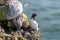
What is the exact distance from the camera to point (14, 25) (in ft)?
35.0

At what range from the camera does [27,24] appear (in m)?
11.1

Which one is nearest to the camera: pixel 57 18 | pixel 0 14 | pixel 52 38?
pixel 0 14

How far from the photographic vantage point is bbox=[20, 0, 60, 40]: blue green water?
16641mm

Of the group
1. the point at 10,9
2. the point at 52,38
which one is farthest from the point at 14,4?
the point at 52,38

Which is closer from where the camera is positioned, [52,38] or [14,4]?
[14,4]

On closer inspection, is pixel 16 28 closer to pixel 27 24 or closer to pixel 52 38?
pixel 27 24

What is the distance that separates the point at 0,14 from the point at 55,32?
22.8ft

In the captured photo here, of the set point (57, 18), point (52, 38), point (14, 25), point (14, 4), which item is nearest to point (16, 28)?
point (14, 25)

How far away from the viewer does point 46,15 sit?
1906 cm

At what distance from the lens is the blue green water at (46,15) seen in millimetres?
16641

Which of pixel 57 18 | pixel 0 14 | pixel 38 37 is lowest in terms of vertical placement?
pixel 57 18

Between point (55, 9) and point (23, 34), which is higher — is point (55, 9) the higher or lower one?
the lower one

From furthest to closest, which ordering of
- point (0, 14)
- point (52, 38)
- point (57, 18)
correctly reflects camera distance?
point (57, 18), point (52, 38), point (0, 14)

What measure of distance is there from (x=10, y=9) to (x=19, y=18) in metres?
0.46
